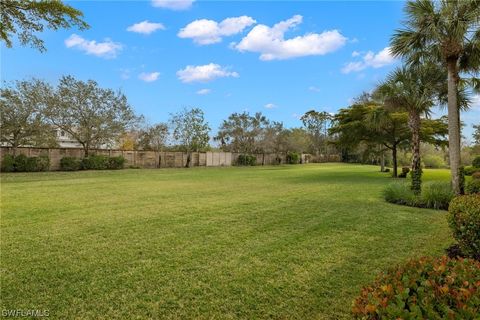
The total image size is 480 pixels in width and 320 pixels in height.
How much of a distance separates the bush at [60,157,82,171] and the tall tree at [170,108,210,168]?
32.3ft

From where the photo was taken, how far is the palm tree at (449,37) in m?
7.21

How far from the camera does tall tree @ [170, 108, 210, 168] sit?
1126 inches

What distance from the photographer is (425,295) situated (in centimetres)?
137

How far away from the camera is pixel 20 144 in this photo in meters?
19.1

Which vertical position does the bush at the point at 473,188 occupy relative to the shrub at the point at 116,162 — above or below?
below

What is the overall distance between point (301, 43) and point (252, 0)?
4.38 meters

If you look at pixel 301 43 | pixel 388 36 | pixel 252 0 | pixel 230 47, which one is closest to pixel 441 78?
pixel 388 36

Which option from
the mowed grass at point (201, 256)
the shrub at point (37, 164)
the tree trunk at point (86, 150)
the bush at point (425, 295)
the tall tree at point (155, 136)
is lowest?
the mowed grass at point (201, 256)

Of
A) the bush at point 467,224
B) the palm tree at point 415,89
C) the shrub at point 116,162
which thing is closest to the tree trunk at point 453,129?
the palm tree at point 415,89

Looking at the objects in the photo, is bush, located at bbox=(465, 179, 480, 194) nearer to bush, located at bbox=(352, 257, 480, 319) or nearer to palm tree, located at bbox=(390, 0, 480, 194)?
palm tree, located at bbox=(390, 0, 480, 194)

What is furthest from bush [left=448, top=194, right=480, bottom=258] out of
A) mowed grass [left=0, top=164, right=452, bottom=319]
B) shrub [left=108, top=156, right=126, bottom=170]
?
shrub [left=108, top=156, right=126, bottom=170]

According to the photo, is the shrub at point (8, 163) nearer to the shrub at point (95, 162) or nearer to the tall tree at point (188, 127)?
the shrub at point (95, 162)

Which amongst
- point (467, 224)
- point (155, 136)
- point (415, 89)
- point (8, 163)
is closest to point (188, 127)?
point (155, 136)

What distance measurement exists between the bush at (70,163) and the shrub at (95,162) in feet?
1.37
